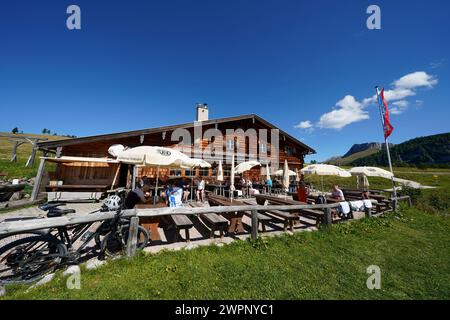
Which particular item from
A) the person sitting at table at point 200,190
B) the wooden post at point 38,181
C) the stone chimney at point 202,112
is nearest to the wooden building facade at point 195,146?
the wooden post at point 38,181

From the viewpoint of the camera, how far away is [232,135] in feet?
55.5

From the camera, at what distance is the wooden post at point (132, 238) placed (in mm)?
3676

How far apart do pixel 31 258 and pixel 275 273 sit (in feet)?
13.5

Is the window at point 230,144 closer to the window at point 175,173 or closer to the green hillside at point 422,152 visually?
the window at point 175,173

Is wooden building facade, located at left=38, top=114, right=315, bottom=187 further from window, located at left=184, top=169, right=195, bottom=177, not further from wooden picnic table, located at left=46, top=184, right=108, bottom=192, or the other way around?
wooden picnic table, located at left=46, top=184, right=108, bottom=192

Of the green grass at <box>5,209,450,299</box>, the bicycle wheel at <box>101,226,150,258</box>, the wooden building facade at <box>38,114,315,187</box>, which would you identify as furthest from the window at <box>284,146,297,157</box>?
the bicycle wheel at <box>101,226,150,258</box>

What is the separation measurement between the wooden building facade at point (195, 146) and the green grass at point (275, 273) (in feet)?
32.6

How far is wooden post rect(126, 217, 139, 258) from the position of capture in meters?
3.68

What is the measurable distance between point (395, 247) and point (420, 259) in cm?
60

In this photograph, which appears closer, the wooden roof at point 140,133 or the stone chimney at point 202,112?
the wooden roof at point 140,133

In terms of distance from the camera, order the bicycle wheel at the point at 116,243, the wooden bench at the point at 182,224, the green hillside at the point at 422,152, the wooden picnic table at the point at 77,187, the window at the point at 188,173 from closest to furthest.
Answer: the bicycle wheel at the point at 116,243 < the wooden bench at the point at 182,224 < the wooden picnic table at the point at 77,187 < the window at the point at 188,173 < the green hillside at the point at 422,152
